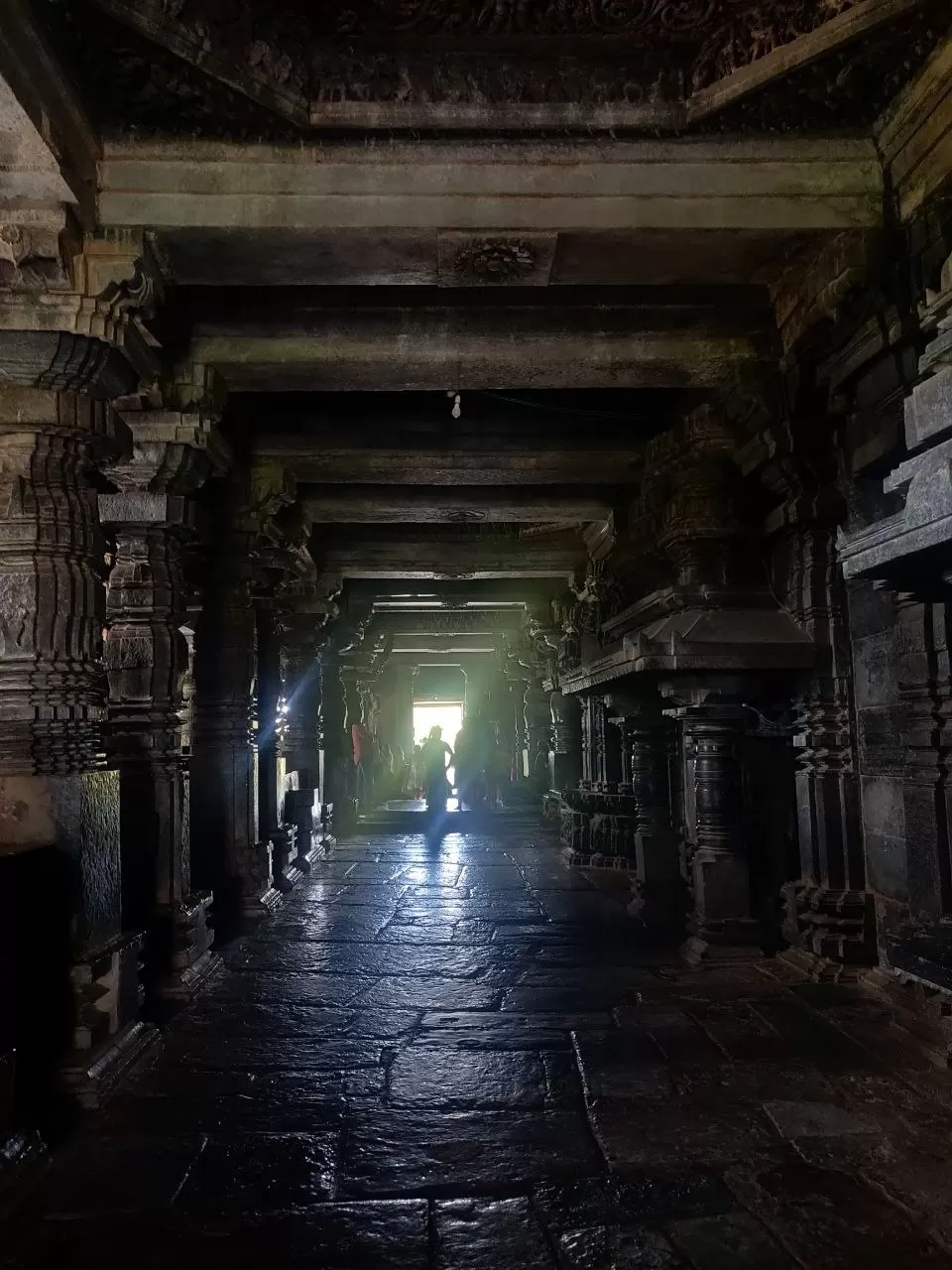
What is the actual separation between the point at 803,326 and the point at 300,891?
629 cm

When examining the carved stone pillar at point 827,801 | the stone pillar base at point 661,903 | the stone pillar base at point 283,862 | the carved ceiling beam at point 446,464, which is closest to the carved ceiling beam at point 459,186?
the carved stone pillar at point 827,801

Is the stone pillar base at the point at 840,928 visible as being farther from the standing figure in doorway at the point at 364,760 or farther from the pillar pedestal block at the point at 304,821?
the standing figure in doorway at the point at 364,760

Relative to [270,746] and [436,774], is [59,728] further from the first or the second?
[436,774]

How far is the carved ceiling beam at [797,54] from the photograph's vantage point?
10.5 ft

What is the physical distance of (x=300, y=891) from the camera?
8086 millimetres

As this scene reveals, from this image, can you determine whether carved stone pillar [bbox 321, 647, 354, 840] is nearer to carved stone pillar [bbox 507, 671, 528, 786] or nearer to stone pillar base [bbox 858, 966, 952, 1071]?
carved stone pillar [bbox 507, 671, 528, 786]

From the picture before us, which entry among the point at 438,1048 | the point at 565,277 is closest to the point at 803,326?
the point at 565,277

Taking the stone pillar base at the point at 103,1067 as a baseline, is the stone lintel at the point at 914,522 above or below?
above

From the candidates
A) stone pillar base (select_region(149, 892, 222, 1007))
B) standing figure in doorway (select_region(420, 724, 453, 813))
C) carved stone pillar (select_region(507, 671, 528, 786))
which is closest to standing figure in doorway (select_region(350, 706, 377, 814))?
standing figure in doorway (select_region(420, 724, 453, 813))

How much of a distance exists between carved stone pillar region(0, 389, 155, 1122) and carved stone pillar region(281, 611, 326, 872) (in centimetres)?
623

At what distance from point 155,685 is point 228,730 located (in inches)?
62.6

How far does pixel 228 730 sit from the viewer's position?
6.50m

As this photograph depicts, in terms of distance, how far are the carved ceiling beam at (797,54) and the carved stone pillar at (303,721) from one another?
750cm

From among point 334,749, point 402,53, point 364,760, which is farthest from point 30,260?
point 364,760
